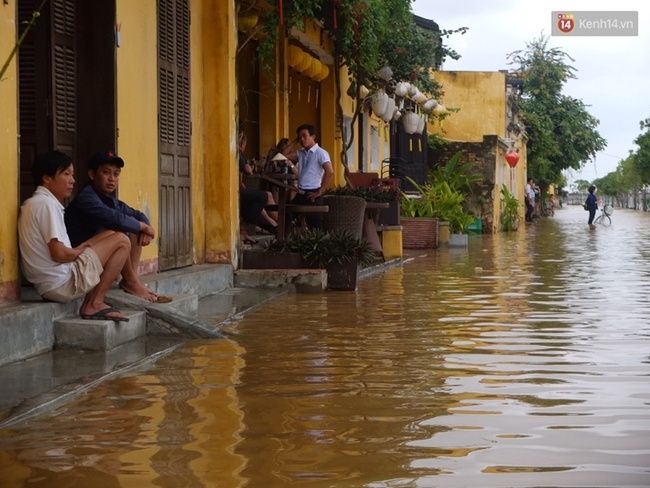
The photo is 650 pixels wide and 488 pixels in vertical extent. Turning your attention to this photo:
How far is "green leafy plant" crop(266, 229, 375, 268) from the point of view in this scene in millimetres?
13414

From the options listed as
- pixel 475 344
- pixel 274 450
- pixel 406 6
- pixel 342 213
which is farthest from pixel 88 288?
pixel 406 6

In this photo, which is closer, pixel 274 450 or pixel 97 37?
pixel 274 450

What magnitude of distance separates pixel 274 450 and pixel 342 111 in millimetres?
18062

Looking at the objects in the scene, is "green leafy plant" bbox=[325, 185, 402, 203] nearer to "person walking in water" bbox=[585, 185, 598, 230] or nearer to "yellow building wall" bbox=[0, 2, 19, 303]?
"yellow building wall" bbox=[0, 2, 19, 303]

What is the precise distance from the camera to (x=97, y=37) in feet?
32.8

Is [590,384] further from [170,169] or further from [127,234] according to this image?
[170,169]

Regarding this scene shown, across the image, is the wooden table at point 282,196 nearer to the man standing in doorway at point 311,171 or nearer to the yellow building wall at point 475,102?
the man standing in doorway at point 311,171

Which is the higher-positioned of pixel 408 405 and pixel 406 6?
pixel 406 6

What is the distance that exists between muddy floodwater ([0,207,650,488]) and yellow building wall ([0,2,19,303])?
123 centimetres

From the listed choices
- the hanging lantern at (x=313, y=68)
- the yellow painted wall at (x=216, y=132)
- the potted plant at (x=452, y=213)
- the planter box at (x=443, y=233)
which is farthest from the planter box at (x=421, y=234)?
the yellow painted wall at (x=216, y=132)

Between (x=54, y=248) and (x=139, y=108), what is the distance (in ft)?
10.7

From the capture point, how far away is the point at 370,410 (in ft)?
19.6

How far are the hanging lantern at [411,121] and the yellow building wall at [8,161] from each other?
19.5 m

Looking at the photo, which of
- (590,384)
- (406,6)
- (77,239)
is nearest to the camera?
(590,384)
